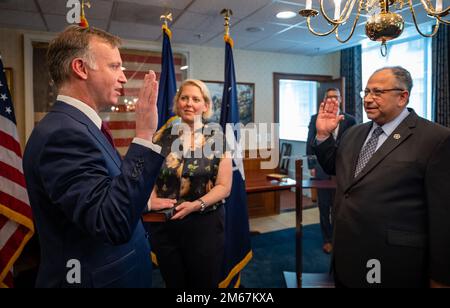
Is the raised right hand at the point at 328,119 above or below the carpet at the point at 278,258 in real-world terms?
above

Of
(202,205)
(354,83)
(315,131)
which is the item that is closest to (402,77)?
(202,205)

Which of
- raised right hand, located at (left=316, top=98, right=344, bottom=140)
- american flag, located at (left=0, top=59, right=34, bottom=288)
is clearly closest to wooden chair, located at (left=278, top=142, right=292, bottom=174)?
raised right hand, located at (left=316, top=98, right=344, bottom=140)

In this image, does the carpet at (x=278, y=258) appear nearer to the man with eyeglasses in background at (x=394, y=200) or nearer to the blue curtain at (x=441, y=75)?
the man with eyeglasses in background at (x=394, y=200)

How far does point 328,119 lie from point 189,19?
2.35 m

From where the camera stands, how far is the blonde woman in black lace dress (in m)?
1.79

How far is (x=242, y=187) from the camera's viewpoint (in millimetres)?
2781

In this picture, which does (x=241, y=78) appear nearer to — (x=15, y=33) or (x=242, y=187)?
(x=242, y=187)

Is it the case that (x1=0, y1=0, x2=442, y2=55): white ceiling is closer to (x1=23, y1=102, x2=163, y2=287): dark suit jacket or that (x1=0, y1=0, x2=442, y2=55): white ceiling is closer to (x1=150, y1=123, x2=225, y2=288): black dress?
(x1=150, y1=123, x2=225, y2=288): black dress

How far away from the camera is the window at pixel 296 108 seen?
Answer: 714 centimetres

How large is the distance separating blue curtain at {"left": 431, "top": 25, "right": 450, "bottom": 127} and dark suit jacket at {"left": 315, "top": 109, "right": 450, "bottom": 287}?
10.6ft

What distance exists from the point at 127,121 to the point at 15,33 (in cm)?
167

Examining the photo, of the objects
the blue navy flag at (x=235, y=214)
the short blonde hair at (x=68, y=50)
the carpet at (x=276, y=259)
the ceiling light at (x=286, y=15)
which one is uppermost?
the ceiling light at (x=286, y=15)

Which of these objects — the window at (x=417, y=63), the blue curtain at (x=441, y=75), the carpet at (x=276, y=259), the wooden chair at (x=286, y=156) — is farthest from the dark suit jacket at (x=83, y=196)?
the wooden chair at (x=286, y=156)

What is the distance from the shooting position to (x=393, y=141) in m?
A: 1.46
